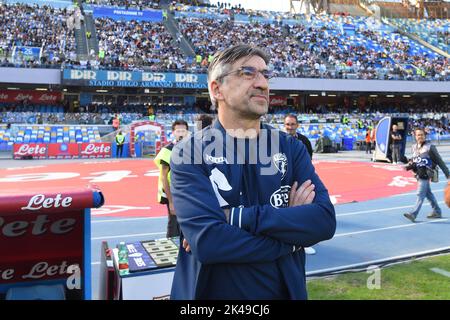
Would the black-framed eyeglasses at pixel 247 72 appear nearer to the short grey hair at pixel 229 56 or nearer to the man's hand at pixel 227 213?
the short grey hair at pixel 229 56

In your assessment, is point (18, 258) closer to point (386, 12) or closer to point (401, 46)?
point (401, 46)

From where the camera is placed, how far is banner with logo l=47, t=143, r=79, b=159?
76.4 ft

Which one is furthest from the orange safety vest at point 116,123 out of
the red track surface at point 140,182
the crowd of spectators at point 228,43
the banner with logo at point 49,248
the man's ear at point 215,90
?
the man's ear at point 215,90

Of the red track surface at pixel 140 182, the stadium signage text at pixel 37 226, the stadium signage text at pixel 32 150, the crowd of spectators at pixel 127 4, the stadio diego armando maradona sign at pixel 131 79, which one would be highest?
the crowd of spectators at pixel 127 4

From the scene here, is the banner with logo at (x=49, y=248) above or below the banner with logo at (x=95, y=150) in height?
above

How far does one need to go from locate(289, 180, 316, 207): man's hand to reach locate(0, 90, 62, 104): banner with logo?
4152cm

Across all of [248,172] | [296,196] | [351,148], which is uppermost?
[248,172]

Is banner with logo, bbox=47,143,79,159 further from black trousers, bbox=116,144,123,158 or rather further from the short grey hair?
the short grey hair

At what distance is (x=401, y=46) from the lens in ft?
169

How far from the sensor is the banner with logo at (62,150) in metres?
23.3

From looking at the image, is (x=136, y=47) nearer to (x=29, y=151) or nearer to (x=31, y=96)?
(x=31, y=96)

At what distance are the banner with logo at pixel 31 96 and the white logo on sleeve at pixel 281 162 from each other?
4147 cm

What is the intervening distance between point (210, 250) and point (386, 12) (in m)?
73.5
